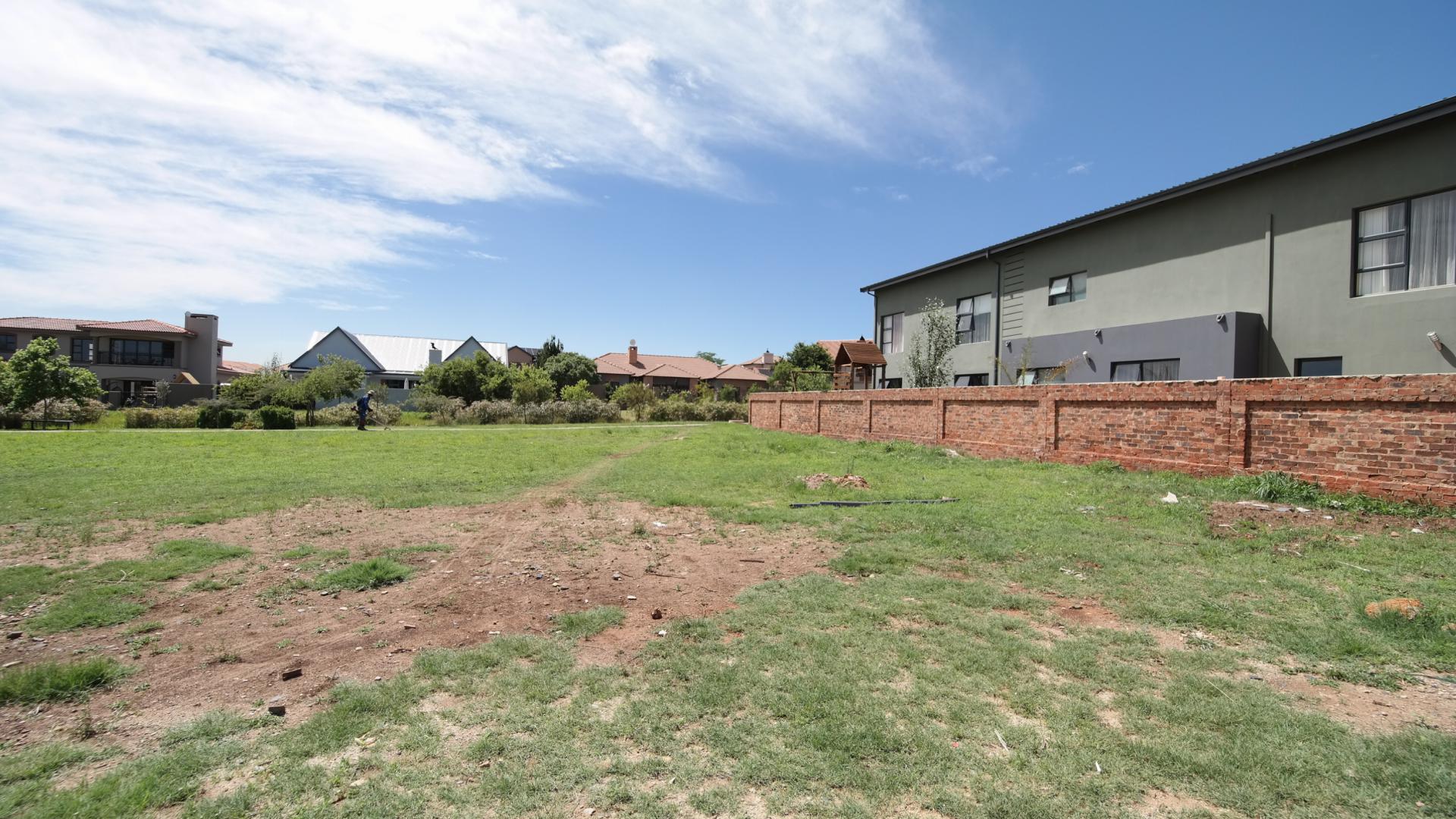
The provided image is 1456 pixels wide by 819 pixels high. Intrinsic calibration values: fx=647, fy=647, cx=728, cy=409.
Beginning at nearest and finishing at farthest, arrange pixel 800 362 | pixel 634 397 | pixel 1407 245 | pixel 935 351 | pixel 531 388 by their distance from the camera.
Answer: pixel 1407 245
pixel 935 351
pixel 531 388
pixel 634 397
pixel 800 362

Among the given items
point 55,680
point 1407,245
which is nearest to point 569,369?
point 1407,245

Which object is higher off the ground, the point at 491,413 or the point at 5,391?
the point at 5,391

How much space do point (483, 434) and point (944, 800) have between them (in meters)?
28.8

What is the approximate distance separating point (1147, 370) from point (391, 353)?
64.3 metres

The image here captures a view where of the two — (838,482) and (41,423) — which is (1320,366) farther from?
(41,423)

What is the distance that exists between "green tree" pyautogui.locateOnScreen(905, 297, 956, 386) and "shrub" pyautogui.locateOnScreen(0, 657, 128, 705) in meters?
24.3

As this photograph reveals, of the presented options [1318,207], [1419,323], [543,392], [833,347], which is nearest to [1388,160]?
[1318,207]

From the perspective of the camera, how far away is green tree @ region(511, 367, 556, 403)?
46.6 metres

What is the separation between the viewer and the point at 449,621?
17.6ft

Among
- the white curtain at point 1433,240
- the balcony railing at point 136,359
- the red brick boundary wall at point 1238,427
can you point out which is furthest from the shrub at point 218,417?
the white curtain at point 1433,240

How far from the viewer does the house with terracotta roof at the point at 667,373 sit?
73875 millimetres

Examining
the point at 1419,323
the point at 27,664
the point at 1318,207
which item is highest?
the point at 1318,207

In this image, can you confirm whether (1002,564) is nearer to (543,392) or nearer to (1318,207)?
(1318,207)

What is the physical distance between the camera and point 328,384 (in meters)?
40.0
